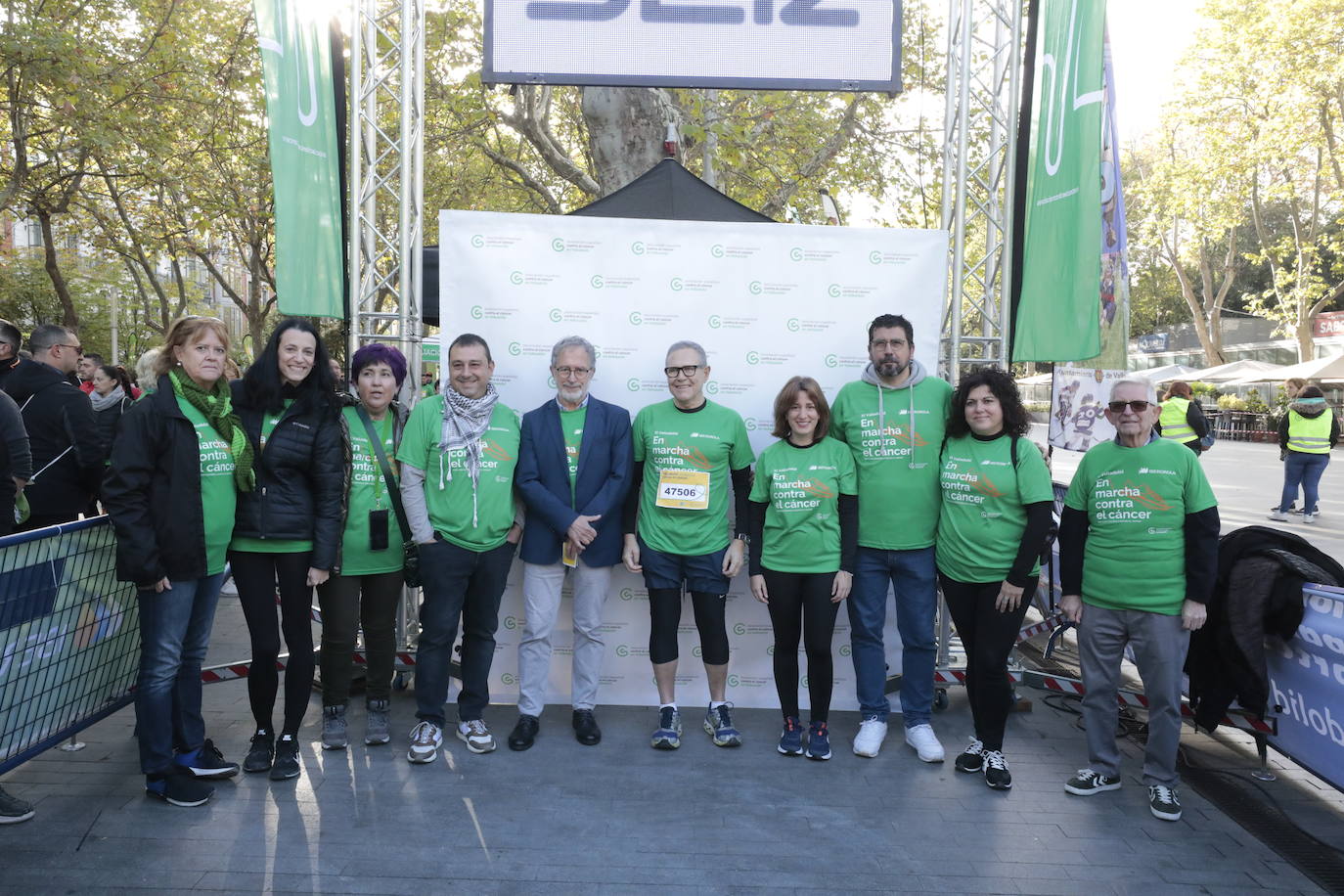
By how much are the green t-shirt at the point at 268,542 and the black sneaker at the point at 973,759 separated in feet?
9.50

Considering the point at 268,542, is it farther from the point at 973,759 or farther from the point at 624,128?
the point at 624,128

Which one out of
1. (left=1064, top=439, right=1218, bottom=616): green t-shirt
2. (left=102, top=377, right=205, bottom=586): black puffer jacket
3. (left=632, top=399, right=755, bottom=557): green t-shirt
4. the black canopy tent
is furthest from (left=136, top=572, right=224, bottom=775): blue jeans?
(left=1064, top=439, right=1218, bottom=616): green t-shirt

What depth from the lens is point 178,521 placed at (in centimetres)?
340

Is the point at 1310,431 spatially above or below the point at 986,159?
below

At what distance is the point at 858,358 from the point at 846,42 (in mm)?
1688

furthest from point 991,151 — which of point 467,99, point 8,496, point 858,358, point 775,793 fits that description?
point 467,99

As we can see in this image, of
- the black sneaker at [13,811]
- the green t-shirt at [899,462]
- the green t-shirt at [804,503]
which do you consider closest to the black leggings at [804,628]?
the green t-shirt at [804,503]

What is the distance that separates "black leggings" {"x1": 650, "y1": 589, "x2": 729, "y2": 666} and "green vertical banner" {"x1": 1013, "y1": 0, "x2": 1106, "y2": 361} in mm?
2123

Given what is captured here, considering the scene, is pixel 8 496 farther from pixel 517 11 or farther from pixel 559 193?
pixel 559 193

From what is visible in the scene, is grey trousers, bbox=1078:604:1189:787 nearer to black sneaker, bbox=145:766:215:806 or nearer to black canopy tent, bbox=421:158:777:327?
black canopy tent, bbox=421:158:777:327

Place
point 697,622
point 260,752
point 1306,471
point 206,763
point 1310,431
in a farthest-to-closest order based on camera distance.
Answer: point 1306,471 → point 1310,431 → point 697,622 → point 260,752 → point 206,763

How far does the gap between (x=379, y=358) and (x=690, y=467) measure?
1.45m

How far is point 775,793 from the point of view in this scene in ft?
12.4

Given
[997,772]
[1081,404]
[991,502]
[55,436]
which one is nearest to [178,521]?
[55,436]
